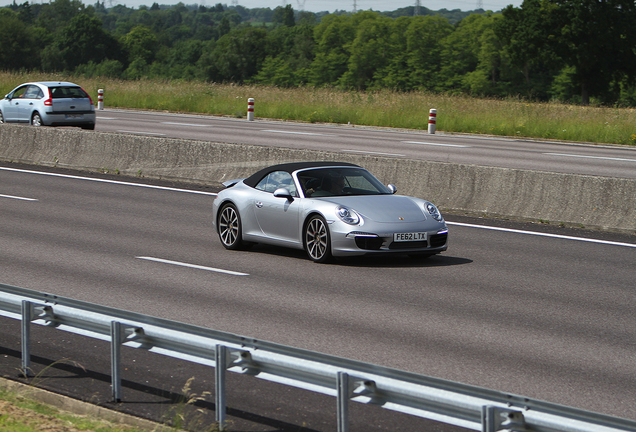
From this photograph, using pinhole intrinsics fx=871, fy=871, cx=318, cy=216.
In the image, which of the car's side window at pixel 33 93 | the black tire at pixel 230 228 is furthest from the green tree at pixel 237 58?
the black tire at pixel 230 228

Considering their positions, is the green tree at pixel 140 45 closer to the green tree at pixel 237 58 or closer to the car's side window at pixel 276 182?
the green tree at pixel 237 58

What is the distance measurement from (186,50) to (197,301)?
169 meters

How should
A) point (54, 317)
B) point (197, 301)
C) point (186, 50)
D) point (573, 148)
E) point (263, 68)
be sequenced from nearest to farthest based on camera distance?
point (54, 317) → point (197, 301) → point (573, 148) → point (263, 68) → point (186, 50)

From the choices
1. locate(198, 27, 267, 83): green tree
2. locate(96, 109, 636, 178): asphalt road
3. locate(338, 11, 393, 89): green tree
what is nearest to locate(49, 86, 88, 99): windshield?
locate(96, 109, 636, 178): asphalt road

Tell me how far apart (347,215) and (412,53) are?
399 ft

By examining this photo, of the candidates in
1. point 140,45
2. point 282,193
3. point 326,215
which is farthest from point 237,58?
point 326,215

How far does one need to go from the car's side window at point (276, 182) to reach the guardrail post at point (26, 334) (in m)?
5.71

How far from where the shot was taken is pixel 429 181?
1616 centimetres

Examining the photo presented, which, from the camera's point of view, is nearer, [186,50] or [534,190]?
[534,190]

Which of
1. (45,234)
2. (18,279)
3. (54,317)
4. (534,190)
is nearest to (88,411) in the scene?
(54,317)

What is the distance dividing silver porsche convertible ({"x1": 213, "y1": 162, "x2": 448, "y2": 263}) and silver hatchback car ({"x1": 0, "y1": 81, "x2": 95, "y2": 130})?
57.5 feet

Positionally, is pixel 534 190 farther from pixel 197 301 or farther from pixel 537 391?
pixel 537 391

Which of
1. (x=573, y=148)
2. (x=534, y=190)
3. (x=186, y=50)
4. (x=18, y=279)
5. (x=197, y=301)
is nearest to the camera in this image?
(x=197, y=301)

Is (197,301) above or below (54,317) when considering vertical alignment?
below
